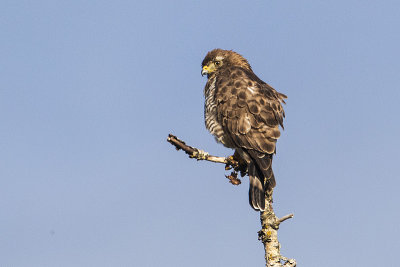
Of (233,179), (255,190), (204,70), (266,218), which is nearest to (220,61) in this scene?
(204,70)

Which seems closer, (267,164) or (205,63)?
(267,164)

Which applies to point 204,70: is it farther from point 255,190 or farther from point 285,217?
point 285,217

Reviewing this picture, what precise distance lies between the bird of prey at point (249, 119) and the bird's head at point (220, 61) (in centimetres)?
83

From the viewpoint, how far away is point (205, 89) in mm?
8945

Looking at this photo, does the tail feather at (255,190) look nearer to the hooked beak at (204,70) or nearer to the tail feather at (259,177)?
the tail feather at (259,177)

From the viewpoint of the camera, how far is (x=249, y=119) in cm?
775

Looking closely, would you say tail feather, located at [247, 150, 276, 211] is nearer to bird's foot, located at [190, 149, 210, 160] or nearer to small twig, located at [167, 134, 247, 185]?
small twig, located at [167, 134, 247, 185]

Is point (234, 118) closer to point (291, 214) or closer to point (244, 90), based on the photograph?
point (244, 90)

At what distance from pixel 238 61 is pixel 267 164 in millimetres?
2837

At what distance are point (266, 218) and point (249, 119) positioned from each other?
168cm

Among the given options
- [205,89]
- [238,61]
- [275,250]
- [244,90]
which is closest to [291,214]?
[275,250]

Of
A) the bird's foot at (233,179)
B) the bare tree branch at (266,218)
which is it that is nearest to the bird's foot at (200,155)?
the bare tree branch at (266,218)

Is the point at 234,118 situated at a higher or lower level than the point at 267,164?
higher

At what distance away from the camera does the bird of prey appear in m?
7.30
